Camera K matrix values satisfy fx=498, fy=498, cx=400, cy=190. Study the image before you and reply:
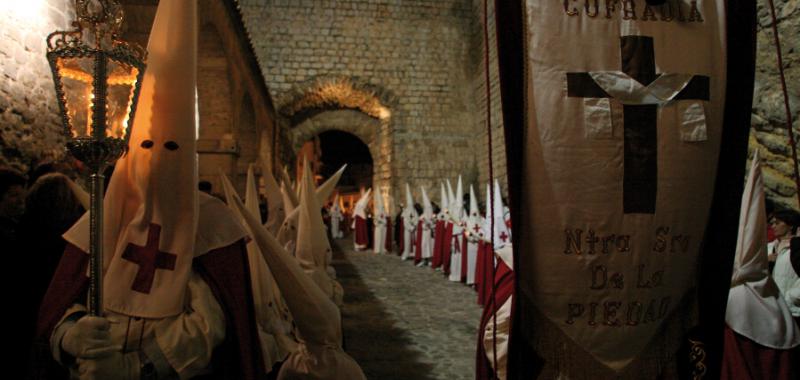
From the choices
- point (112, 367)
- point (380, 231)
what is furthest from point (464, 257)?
point (112, 367)

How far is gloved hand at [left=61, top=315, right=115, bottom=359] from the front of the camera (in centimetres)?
154

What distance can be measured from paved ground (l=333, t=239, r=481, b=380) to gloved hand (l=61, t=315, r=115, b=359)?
2.78 meters

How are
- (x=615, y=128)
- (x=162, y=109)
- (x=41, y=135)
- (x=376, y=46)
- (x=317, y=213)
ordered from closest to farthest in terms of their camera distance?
1. (x=615, y=128)
2. (x=162, y=109)
3. (x=41, y=135)
4. (x=317, y=213)
5. (x=376, y=46)

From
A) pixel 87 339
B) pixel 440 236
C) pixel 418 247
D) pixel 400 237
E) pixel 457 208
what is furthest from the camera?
pixel 400 237

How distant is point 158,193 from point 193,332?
52cm

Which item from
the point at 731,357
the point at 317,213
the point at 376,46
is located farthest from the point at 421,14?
the point at 731,357

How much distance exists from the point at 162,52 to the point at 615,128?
1580 millimetres

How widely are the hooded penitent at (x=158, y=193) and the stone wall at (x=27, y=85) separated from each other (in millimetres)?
2282

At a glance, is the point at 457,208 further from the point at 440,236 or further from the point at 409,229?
the point at 409,229

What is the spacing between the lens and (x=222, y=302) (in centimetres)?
197

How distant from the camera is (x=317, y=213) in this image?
14.2 ft

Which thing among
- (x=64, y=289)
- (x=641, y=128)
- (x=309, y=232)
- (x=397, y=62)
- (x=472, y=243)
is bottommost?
(x=472, y=243)

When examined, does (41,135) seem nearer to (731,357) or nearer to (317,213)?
(317,213)

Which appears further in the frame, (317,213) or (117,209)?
(317,213)
